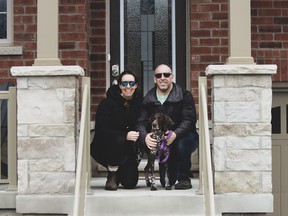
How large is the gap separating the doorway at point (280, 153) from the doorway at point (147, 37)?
1410 millimetres

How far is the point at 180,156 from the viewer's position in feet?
20.2

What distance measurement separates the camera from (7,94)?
6211 mm

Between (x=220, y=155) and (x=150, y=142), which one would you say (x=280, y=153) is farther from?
(x=150, y=142)

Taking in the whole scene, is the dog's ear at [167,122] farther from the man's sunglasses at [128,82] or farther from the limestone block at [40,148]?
the limestone block at [40,148]

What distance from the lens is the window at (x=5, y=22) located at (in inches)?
322

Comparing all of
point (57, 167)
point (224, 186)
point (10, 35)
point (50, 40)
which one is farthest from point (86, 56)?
point (224, 186)

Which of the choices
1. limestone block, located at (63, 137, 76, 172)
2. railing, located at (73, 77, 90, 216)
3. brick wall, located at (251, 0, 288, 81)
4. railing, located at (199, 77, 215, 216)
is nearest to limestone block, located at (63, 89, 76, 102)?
railing, located at (73, 77, 90, 216)

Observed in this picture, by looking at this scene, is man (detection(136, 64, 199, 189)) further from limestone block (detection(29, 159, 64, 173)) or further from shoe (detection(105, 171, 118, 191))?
limestone block (detection(29, 159, 64, 173))

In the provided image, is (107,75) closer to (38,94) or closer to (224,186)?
(38,94)

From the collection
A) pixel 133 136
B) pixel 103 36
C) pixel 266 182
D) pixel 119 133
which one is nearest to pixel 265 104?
pixel 266 182

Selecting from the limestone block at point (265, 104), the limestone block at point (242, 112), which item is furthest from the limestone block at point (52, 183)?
the limestone block at point (265, 104)

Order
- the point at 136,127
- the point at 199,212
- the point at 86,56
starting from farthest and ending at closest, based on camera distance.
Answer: the point at 86,56 → the point at 136,127 → the point at 199,212

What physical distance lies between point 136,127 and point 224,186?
1066mm

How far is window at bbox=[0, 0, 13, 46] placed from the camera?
8180 mm
